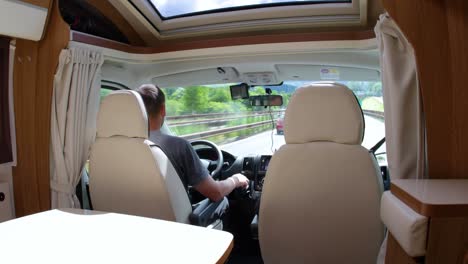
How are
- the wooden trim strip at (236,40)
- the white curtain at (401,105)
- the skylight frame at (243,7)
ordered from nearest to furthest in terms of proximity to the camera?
the white curtain at (401,105) < the wooden trim strip at (236,40) < the skylight frame at (243,7)

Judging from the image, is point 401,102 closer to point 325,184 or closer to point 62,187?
point 325,184

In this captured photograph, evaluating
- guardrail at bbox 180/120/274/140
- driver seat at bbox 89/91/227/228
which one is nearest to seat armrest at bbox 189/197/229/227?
driver seat at bbox 89/91/227/228

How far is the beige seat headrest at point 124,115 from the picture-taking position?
163 cm

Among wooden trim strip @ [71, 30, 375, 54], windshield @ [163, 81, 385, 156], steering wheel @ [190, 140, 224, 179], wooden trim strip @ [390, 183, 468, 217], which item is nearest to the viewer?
wooden trim strip @ [390, 183, 468, 217]

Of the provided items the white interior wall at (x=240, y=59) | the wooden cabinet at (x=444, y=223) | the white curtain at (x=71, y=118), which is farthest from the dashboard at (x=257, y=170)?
the wooden cabinet at (x=444, y=223)

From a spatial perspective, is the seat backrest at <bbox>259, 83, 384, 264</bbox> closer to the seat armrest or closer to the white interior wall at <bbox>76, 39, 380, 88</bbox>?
the seat armrest

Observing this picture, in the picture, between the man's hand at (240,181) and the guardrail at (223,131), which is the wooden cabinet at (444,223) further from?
the guardrail at (223,131)

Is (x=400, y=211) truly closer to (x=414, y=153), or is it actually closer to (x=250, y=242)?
(x=414, y=153)

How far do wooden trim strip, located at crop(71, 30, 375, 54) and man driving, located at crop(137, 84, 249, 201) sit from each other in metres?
0.51

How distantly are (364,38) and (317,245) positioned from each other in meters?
1.24

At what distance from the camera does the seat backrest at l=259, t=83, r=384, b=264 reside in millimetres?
1396

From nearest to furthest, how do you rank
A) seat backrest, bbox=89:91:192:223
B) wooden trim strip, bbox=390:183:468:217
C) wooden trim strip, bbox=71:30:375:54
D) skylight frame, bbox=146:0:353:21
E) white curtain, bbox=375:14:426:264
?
wooden trim strip, bbox=390:183:468:217 < white curtain, bbox=375:14:426:264 < seat backrest, bbox=89:91:192:223 < wooden trim strip, bbox=71:30:375:54 < skylight frame, bbox=146:0:353:21

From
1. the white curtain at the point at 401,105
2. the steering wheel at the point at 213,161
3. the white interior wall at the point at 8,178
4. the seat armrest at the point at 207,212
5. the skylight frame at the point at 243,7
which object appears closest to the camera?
the white curtain at the point at 401,105

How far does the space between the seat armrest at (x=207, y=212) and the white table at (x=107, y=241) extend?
23.9 inches
